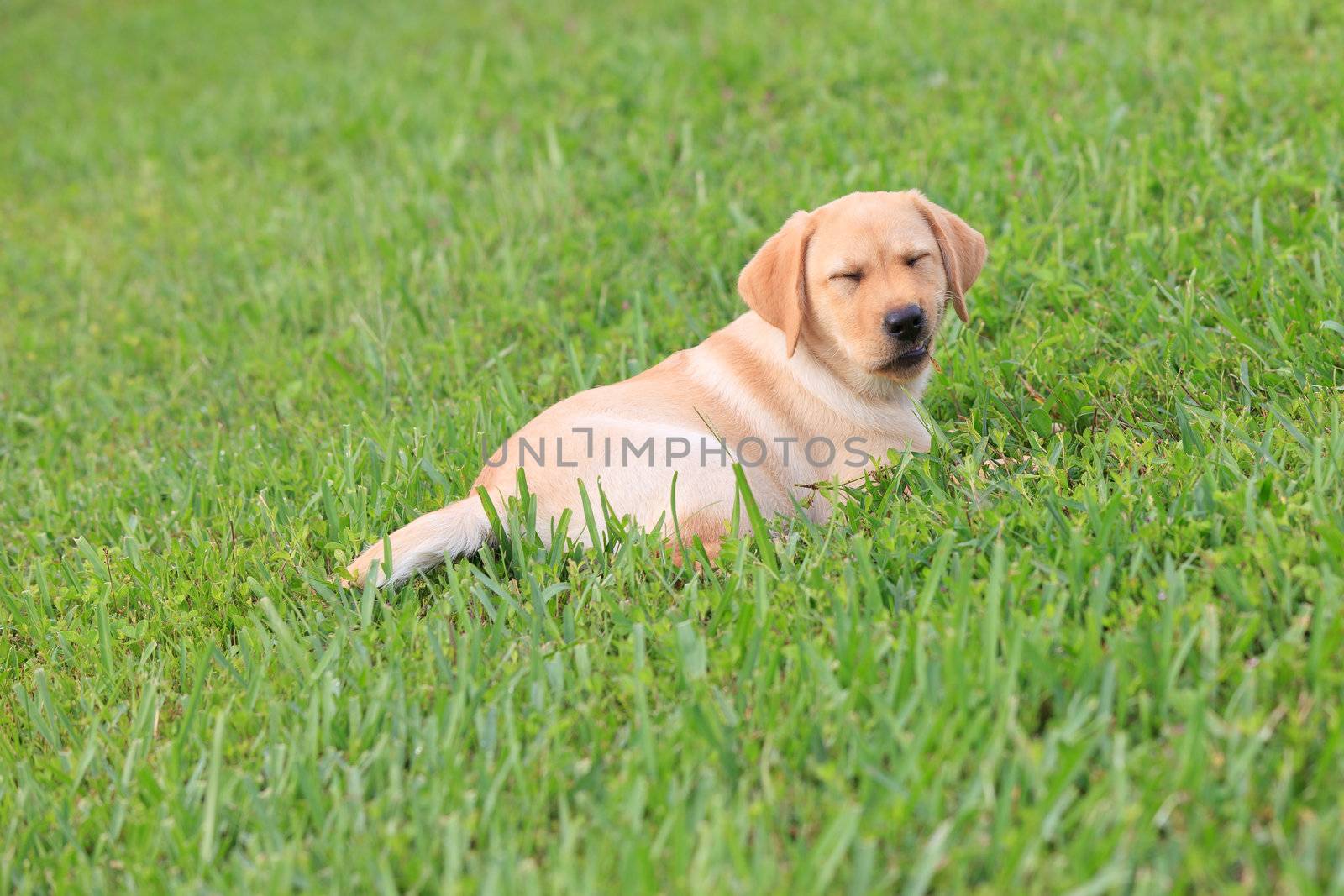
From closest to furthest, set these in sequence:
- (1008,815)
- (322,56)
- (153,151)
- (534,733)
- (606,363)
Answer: (1008,815)
(534,733)
(606,363)
(153,151)
(322,56)

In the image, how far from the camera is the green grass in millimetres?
2252

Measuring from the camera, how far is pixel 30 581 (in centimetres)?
390

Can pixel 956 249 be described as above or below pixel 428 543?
above

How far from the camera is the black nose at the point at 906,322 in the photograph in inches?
135

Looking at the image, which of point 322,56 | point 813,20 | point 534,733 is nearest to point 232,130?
point 322,56

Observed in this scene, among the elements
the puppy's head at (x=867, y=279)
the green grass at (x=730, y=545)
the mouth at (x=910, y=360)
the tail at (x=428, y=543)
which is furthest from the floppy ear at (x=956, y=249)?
the tail at (x=428, y=543)

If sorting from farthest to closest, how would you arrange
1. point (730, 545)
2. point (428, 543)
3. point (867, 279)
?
point (867, 279) < point (428, 543) < point (730, 545)

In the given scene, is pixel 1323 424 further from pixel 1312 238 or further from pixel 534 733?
pixel 534 733

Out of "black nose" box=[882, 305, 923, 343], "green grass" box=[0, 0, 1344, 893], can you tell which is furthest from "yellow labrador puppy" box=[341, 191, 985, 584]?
"green grass" box=[0, 0, 1344, 893]

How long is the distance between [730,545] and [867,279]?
96cm

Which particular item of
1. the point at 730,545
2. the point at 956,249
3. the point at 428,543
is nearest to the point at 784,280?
the point at 956,249

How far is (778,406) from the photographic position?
148 inches

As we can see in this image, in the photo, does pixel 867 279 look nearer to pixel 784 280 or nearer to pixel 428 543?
pixel 784 280

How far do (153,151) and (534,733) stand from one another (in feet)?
25.9
